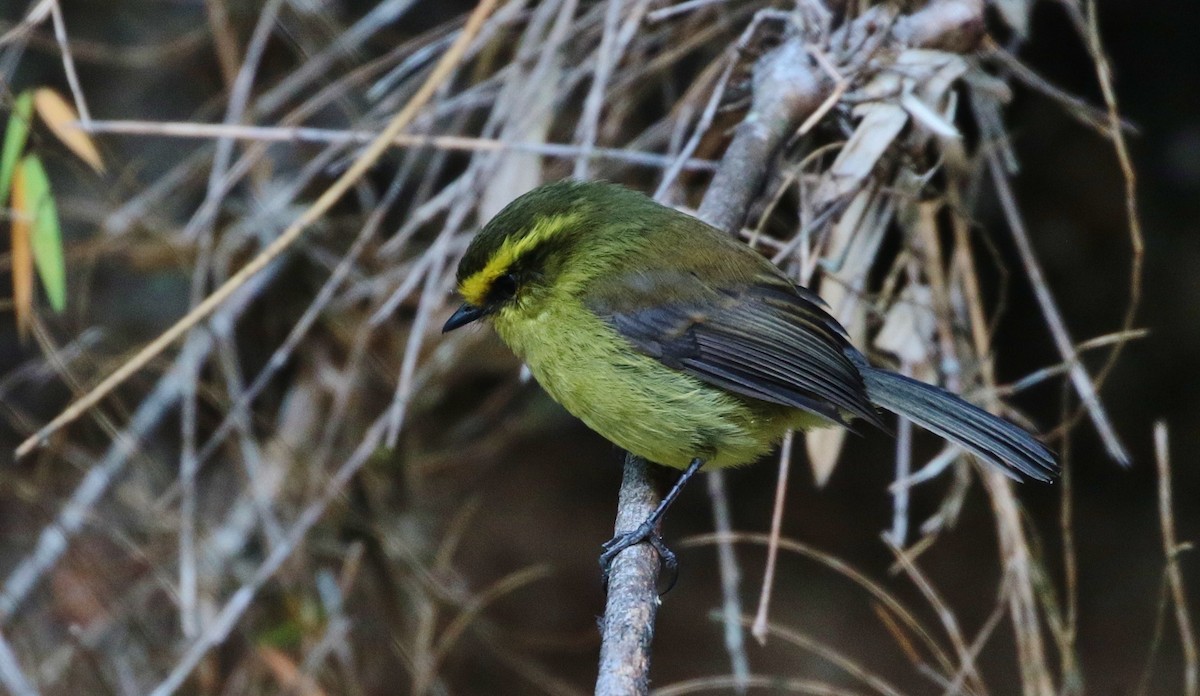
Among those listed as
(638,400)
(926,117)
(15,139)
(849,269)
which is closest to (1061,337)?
(849,269)

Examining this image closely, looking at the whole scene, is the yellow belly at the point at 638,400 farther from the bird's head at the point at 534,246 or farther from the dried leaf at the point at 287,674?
the dried leaf at the point at 287,674

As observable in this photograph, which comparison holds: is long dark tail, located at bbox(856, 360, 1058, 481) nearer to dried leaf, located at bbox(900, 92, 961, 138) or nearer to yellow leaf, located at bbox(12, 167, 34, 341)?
dried leaf, located at bbox(900, 92, 961, 138)

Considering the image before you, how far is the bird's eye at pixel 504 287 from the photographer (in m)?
2.78

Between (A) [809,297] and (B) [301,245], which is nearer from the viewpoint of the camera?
(A) [809,297]

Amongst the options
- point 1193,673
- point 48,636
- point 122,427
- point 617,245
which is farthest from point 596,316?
point 48,636

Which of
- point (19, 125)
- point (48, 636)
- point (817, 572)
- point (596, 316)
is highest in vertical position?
point (19, 125)

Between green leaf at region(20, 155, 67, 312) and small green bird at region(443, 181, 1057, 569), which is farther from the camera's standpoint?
green leaf at region(20, 155, 67, 312)

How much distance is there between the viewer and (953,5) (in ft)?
9.46

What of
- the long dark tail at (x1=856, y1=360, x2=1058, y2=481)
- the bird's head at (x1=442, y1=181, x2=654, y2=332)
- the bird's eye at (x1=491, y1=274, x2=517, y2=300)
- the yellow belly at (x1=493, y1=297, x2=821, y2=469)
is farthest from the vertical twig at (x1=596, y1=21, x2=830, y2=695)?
the long dark tail at (x1=856, y1=360, x2=1058, y2=481)

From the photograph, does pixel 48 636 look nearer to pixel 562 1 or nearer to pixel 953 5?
pixel 562 1

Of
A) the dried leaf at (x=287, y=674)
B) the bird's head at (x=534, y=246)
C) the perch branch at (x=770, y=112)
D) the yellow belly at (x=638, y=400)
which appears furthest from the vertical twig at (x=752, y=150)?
the dried leaf at (x=287, y=674)

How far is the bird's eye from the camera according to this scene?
278cm

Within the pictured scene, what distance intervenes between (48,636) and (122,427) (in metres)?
0.82

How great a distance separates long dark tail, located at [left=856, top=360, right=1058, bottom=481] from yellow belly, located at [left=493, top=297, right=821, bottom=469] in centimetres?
24
